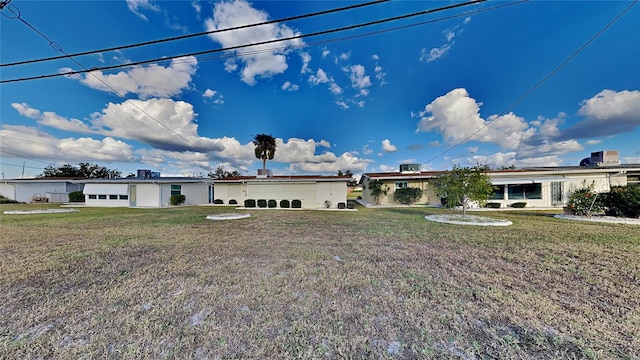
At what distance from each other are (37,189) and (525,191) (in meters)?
54.1

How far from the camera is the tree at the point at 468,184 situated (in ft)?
38.1

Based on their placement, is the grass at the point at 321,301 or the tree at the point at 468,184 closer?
the grass at the point at 321,301

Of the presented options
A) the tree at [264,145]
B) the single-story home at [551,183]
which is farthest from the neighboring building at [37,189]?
the single-story home at [551,183]

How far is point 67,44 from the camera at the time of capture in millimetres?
8086

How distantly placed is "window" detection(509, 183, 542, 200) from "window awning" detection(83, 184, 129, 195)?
36.7 m

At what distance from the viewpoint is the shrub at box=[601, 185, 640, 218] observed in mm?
10977

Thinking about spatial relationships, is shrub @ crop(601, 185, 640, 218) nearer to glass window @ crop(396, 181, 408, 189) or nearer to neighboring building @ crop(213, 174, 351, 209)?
glass window @ crop(396, 181, 408, 189)

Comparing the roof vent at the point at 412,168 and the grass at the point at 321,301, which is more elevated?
the roof vent at the point at 412,168

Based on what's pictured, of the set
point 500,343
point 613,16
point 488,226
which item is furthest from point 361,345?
point 613,16

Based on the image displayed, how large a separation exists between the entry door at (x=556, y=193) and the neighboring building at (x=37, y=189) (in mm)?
51782

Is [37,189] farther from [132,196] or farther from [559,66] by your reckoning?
[559,66]

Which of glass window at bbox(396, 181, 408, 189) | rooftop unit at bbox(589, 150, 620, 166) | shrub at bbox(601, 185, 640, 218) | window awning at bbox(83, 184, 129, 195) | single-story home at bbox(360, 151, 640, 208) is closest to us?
shrub at bbox(601, 185, 640, 218)

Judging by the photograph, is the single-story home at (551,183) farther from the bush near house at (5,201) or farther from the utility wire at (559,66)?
the bush near house at (5,201)

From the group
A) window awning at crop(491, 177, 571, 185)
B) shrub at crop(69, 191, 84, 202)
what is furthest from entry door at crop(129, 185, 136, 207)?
window awning at crop(491, 177, 571, 185)
